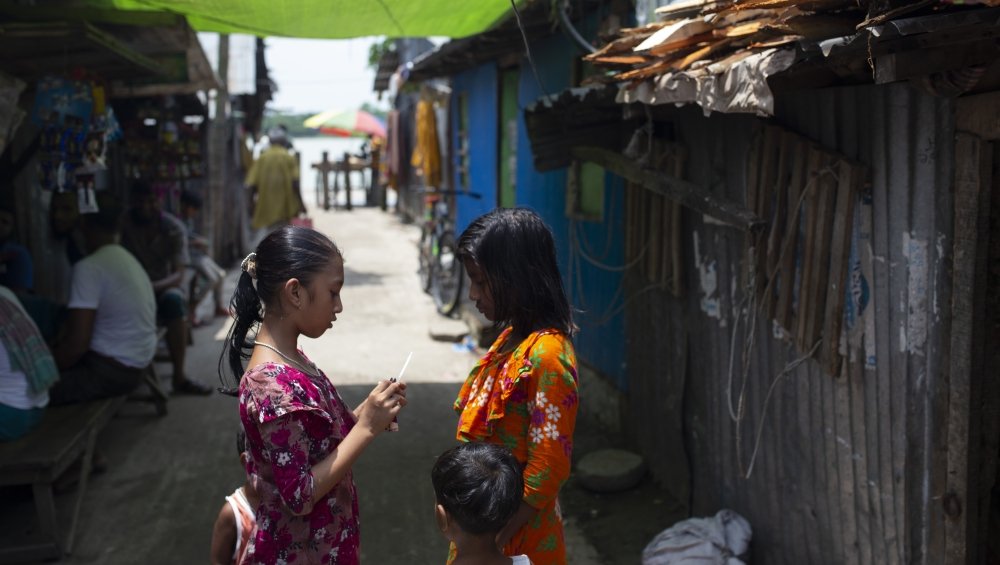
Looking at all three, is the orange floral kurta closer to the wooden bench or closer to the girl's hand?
the girl's hand

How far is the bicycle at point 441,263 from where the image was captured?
10.2 metres

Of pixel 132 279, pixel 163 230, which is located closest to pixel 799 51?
pixel 132 279

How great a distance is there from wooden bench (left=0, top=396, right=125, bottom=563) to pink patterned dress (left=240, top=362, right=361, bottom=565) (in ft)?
8.40

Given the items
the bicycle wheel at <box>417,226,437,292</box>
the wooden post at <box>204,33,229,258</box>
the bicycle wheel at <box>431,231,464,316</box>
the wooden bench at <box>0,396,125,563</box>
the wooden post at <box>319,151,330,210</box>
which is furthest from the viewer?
the wooden post at <box>319,151,330,210</box>

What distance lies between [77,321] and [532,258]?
408 cm

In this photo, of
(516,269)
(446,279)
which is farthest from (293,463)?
(446,279)

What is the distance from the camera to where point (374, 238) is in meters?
18.8

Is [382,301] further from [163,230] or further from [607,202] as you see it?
[607,202]

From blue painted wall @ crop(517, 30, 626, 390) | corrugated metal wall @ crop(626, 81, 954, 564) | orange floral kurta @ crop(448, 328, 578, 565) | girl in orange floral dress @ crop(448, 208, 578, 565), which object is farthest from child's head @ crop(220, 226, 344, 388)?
blue painted wall @ crop(517, 30, 626, 390)

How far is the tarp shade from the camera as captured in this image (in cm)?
539

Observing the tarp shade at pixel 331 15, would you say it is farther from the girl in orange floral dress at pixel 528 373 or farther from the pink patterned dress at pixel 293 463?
the pink patterned dress at pixel 293 463

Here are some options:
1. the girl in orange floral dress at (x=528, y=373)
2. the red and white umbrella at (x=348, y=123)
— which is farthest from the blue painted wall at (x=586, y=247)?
the red and white umbrella at (x=348, y=123)

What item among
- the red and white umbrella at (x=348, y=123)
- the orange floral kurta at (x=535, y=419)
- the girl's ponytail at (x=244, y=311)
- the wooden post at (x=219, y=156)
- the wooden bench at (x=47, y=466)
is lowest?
the wooden bench at (x=47, y=466)

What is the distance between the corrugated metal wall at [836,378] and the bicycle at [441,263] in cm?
535
